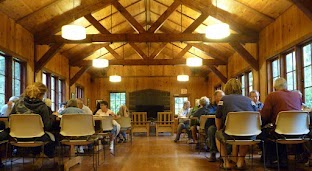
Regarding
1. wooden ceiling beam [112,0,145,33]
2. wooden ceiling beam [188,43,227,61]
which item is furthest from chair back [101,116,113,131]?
wooden ceiling beam [188,43,227,61]

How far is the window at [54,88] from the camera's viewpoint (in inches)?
387

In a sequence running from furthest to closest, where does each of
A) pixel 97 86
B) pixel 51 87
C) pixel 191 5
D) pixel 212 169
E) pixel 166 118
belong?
1. pixel 97 86
2. pixel 166 118
3. pixel 51 87
4. pixel 191 5
5. pixel 212 169

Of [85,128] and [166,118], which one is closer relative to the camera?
[85,128]

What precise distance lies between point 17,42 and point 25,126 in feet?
12.7

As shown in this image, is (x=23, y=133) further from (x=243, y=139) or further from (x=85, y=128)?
(x=243, y=139)

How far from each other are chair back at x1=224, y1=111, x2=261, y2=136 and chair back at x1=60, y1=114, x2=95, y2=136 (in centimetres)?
169

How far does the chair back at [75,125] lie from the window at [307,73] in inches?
154

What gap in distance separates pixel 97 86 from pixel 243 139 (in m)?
11.9

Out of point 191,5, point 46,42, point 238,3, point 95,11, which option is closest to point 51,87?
point 46,42

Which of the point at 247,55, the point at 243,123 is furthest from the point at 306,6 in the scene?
the point at 247,55

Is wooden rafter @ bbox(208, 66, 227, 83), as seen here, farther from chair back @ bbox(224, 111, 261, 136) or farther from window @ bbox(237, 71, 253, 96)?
chair back @ bbox(224, 111, 261, 136)

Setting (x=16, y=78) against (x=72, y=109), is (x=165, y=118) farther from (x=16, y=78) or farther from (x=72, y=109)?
(x=72, y=109)

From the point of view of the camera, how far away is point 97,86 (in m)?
15.2

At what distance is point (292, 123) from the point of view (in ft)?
12.6
